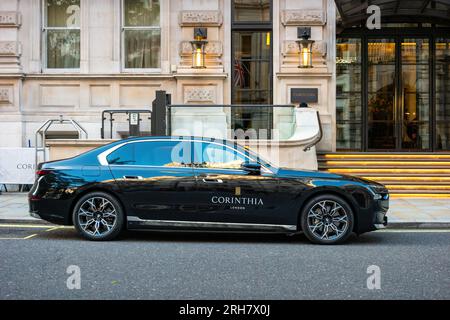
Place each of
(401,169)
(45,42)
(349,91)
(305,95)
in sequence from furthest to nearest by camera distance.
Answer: (349,91) < (45,42) < (305,95) < (401,169)

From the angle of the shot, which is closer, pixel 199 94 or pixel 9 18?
pixel 199 94

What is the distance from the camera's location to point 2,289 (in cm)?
600

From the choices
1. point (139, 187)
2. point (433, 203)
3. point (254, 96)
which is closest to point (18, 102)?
point (254, 96)

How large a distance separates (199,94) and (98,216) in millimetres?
8943

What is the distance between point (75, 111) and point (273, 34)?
604 centimetres

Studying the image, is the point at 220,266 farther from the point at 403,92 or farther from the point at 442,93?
the point at 442,93

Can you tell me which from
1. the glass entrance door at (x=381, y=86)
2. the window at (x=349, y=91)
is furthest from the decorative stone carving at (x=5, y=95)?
the glass entrance door at (x=381, y=86)

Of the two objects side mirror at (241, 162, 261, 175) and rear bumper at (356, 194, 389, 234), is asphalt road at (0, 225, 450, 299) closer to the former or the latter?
rear bumper at (356, 194, 389, 234)

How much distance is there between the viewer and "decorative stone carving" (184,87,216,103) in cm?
1736

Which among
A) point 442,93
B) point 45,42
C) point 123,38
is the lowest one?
point 442,93

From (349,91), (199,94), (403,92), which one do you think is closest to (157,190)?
(199,94)

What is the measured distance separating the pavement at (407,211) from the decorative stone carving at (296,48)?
5191 mm

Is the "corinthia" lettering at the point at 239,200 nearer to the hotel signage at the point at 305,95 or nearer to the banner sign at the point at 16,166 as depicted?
the banner sign at the point at 16,166

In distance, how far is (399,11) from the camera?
18.1 m
